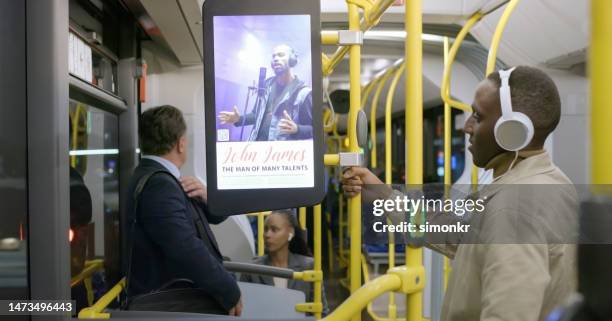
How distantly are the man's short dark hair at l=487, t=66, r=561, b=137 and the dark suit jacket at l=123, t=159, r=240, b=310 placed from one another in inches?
47.7

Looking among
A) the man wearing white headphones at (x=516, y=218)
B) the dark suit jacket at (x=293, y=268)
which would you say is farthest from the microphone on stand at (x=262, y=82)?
the dark suit jacket at (x=293, y=268)

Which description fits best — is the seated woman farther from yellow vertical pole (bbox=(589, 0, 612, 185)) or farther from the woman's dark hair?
yellow vertical pole (bbox=(589, 0, 612, 185))

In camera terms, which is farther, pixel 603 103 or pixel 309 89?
pixel 309 89

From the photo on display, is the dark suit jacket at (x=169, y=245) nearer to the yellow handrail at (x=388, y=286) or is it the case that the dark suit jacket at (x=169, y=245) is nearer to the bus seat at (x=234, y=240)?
the yellow handrail at (x=388, y=286)

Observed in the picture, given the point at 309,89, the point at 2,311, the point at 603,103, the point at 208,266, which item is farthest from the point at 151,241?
the point at 603,103

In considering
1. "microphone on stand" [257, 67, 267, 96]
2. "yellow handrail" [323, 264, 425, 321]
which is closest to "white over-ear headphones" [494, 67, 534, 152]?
"yellow handrail" [323, 264, 425, 321]

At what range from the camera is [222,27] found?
1.47 metres

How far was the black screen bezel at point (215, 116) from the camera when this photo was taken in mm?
1451

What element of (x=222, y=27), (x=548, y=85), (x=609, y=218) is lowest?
(x=609, y=218)

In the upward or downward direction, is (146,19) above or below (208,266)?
above

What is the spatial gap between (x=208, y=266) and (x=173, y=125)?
2.02ft

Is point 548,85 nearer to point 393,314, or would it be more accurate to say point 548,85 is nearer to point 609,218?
point 609,218

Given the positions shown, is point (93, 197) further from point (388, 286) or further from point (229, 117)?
point (388, 286)

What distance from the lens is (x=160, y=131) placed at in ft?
A: 7.23
